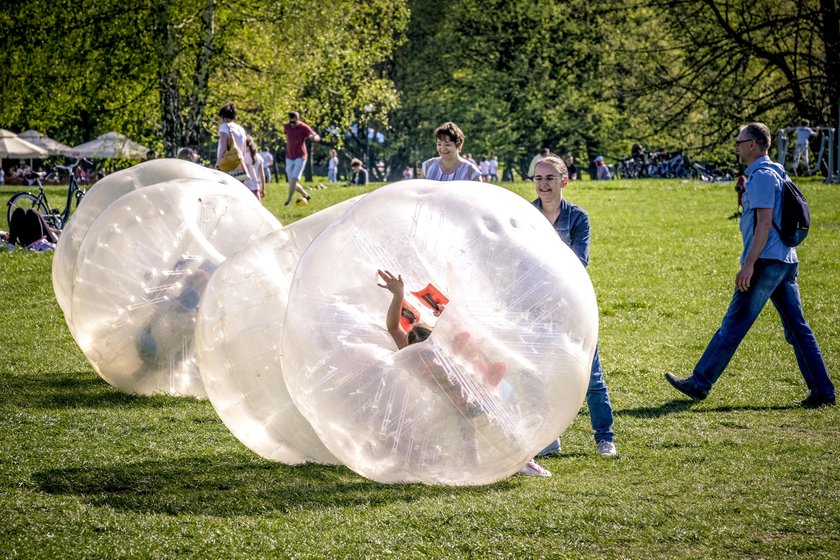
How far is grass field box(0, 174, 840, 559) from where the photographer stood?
5.57 m

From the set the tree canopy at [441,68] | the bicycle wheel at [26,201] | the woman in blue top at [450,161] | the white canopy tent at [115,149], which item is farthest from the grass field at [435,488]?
the white canopy tent at [115,149]

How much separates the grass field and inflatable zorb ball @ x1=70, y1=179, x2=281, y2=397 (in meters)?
0.27

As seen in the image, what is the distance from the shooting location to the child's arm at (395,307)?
20.8ft

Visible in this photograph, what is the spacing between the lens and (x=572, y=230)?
7484mm

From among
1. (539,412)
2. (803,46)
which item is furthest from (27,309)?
(803,46)

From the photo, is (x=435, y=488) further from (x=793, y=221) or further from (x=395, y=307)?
(x=793, y=221)

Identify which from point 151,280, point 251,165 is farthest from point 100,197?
point 251,165

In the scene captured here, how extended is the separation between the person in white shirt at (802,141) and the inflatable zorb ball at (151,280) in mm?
23121

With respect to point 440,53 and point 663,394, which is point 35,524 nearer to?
point 663,394

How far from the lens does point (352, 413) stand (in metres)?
6.16

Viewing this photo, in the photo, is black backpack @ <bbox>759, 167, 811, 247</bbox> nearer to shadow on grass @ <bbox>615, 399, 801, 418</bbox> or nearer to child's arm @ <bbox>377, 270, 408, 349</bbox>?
shadow on grass @ <bbox>615, 399, 801, 418</bbox>

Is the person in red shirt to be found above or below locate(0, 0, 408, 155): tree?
below

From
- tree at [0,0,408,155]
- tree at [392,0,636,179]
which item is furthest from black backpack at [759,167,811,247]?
tree at [392,0,636,179]

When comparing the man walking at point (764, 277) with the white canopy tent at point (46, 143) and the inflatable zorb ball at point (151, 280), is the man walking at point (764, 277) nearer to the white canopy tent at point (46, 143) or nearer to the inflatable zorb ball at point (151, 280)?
the inflatable zorb ball at point (151, 280)
